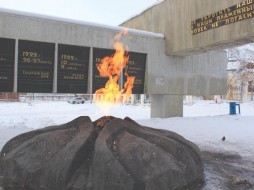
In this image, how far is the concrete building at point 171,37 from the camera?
420 inches

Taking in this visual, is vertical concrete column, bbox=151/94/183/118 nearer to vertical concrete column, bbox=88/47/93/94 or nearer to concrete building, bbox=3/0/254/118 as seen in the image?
concrete building, bbox=3/0/254/118

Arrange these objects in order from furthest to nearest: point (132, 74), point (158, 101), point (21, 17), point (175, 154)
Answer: point (158, 101)
point (132, 74)
point (21, 17)
point (175, 154)

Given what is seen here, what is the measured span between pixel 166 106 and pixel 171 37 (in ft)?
10.7

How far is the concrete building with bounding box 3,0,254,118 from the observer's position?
10664 mm

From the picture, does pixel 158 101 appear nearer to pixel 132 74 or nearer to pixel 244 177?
pixel 132 74

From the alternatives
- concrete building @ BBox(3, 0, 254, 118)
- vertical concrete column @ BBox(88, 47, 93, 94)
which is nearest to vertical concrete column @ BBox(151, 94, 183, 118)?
concrete building @ BBox(3, 0, 254, 118)

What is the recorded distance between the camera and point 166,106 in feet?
47.3

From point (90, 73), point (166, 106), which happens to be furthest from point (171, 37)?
point (90, 73)

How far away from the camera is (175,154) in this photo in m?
4.73

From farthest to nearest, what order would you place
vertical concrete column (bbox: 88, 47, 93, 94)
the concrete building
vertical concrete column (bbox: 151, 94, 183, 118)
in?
vertical concrete column (bbox: 151, 94, 183, 118) < vertical concrete column (bbox: 88, 47, 93, 94) < the concrete building

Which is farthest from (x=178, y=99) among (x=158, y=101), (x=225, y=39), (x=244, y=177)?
(x=244, y=177)

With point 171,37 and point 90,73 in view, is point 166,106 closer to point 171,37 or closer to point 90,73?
point 171,37

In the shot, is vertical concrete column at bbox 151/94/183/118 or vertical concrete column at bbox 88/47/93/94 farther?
vertical concrete column at bbox 151/94/183/118

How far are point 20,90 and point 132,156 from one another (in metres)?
7.79
